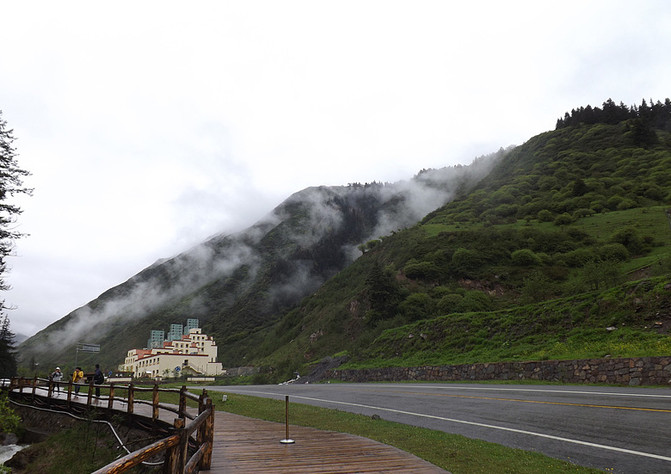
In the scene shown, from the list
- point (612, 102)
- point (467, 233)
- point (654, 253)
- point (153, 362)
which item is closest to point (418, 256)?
point (467, 233)

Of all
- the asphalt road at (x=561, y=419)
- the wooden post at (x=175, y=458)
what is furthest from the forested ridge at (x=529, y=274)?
the wooden post at (x=175, y=458)

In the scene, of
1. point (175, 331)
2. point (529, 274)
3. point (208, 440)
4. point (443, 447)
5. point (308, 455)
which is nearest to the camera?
point (208, 440)

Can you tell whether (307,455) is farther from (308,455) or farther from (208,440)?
(208,440)

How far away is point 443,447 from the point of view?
27.6 feet

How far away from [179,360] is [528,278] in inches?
3027

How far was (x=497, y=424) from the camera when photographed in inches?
404

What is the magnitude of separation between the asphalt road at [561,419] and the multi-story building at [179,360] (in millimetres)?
77229

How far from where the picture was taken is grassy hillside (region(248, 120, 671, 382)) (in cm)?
2247

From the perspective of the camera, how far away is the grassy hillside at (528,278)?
22469mm

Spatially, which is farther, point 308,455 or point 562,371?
point 562,371

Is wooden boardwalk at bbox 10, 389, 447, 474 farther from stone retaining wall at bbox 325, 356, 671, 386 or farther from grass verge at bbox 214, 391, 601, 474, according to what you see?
stone retaining wall at bbox 325, 356, 671, 386

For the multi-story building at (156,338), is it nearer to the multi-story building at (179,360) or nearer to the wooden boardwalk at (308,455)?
the multi-story building at (179,360)

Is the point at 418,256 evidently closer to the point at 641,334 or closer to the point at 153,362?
the point at 641,334

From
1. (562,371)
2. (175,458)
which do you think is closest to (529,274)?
(562,371)
